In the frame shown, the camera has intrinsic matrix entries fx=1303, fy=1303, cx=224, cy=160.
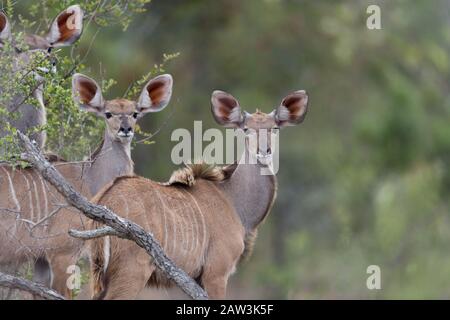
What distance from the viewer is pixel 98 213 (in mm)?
5199

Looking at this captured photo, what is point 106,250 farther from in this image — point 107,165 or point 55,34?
point 55,34

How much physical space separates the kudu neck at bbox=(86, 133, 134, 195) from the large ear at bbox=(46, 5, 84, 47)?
0.60 m

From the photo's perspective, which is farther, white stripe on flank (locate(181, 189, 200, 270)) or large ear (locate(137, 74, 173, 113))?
large ear (locate(137, 74, 173, 113))

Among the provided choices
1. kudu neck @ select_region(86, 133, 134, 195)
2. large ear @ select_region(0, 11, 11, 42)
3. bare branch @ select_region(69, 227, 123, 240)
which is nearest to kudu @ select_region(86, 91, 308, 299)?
kudu neck @ select_region(86, 133, 134, 195)

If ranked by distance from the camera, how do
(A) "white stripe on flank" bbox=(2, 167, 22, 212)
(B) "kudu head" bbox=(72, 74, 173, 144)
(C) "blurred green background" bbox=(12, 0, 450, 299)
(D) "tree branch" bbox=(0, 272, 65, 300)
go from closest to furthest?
(D) "tree branch" bbox=(0, 272, 65, 300) < (A) "white stripe on flank" bbox=(2, 167, 22, 212) < (B) "kudu head" bbox=(72, 74, 173, 144) < (C) "blurred green background" bbox=(12, 0, 450, 299)

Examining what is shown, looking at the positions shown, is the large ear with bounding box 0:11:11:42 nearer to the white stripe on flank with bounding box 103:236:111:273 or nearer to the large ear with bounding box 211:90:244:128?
the large ear with bounding box 211:90:244:128

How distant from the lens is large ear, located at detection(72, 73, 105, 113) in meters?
6.78

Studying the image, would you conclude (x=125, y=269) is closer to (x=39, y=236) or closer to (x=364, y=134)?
(x=39, y=236)

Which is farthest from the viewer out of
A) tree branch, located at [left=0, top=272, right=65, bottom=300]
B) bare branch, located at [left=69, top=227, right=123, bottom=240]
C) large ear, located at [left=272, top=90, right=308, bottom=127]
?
large ear, located at [left=272, top=90, right=308, bottom=127]

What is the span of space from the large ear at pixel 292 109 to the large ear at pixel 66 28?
118cm

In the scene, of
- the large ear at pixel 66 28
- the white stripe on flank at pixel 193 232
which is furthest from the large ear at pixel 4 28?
the white stripe on flank at pixel 193 232

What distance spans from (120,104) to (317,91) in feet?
30.5

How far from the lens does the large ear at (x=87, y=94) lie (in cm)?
678

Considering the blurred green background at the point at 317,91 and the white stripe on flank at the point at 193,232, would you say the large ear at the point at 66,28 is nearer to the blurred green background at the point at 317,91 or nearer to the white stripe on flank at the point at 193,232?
the white stripe on flank at the point at 193,232
